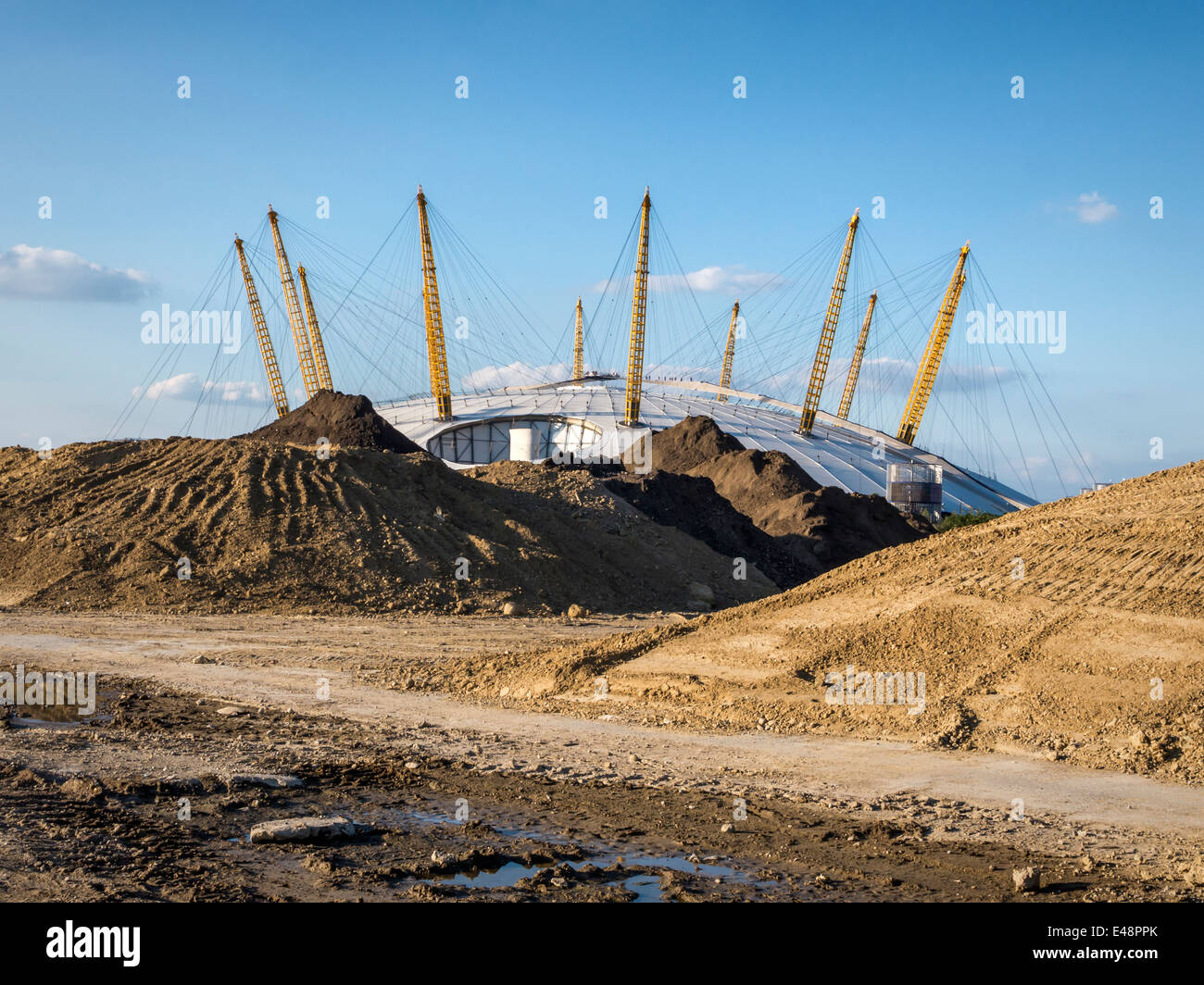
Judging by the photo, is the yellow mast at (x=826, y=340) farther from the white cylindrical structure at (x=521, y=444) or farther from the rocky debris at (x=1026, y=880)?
the rocky debris at (x=1026, y=880)

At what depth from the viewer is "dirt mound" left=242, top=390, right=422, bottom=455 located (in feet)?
158

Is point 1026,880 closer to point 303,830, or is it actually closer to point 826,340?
point 303,830

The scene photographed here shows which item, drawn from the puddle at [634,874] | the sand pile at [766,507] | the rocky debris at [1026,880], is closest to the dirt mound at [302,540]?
the sand pile at [766,507]

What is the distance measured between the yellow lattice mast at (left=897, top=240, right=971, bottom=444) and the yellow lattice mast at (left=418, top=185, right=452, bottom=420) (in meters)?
39.0

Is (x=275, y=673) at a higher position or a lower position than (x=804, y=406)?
lower

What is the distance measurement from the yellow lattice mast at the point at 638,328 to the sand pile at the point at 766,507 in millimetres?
6552

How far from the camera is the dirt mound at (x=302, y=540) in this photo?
28406mm

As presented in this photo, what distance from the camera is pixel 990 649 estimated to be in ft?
45.3

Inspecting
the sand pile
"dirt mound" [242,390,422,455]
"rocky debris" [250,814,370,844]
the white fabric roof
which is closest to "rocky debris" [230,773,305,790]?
"rocky debris" [250,814,370,844]

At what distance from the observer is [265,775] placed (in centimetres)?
1053

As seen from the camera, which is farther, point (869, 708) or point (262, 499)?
point (262, 499)

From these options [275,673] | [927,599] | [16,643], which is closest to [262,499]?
[16,643]
